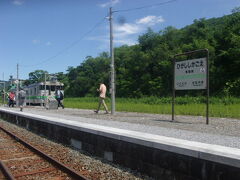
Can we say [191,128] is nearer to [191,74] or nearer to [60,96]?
[191,74]

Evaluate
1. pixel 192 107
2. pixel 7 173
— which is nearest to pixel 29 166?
pixel 7 173

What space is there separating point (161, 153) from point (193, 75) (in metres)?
5.62

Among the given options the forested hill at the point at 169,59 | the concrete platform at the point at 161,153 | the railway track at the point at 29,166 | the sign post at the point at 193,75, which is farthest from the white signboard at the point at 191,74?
the forested hill at the point at 169,59

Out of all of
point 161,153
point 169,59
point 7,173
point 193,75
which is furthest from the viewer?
point 169,59

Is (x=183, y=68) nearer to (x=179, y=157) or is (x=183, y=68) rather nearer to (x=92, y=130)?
(x=92, y=130)

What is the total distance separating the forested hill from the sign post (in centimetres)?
3518

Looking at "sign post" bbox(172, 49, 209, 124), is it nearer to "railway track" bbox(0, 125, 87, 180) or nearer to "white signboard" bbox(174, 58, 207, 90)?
"white signboard" bbox(174, 58, 207, 90)

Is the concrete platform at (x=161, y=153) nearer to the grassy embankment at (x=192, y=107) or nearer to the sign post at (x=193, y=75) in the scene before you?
the sign post at (x=193, y=75)

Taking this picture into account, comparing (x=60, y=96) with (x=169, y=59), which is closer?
(x=60, y=96)

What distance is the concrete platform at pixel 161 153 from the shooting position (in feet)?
13.7

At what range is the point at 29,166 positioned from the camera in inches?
273

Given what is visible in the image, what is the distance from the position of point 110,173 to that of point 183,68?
19.3ft

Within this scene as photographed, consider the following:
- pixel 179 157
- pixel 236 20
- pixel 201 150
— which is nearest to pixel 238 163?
pixel 201 150

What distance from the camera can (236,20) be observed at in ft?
190
